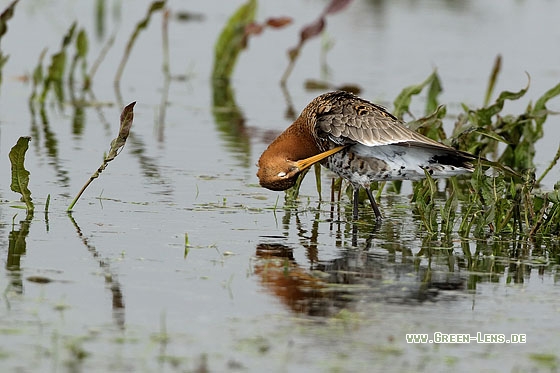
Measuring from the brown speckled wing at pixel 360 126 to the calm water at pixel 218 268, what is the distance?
26.2 inches

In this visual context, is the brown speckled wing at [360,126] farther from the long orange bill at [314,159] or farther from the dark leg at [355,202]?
the dark leg at [355,202]

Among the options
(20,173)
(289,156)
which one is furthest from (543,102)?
(20,173)

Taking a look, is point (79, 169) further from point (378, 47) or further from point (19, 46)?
point (378, 47)

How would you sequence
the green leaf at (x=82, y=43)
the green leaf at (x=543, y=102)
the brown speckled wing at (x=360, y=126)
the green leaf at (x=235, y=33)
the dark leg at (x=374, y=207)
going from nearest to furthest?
the brown speckled wing at (x=360, y=126) → the dark leg at (x=374, y=207) → the green leaf at (x=543, y=102) → the green leaf at (x=82, y=43) → the green leaf at (x=235, y=33)

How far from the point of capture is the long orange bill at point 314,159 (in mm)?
9047

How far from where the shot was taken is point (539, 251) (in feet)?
27.4

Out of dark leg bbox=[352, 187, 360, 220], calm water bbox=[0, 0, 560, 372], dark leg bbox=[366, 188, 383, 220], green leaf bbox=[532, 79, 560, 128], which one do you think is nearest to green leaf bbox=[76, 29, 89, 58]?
calm water bbox=[0, 0, 560, 372]

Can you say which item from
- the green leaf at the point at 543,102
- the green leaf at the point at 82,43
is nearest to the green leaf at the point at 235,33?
the green leaf at the point at 82,43

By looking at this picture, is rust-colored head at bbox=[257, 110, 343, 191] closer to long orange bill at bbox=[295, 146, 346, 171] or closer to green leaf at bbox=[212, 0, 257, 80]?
long orange bill at bbox=[295, 146, 346, 171]

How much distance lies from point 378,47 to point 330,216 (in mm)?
13175

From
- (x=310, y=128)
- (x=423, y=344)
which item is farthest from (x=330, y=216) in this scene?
(x=423, y=344)

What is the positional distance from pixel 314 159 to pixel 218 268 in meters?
1.88

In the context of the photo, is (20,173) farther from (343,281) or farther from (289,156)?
(343,281)

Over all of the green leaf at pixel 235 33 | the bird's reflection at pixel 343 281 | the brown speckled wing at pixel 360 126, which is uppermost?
the green leaf at pixel 235 33
